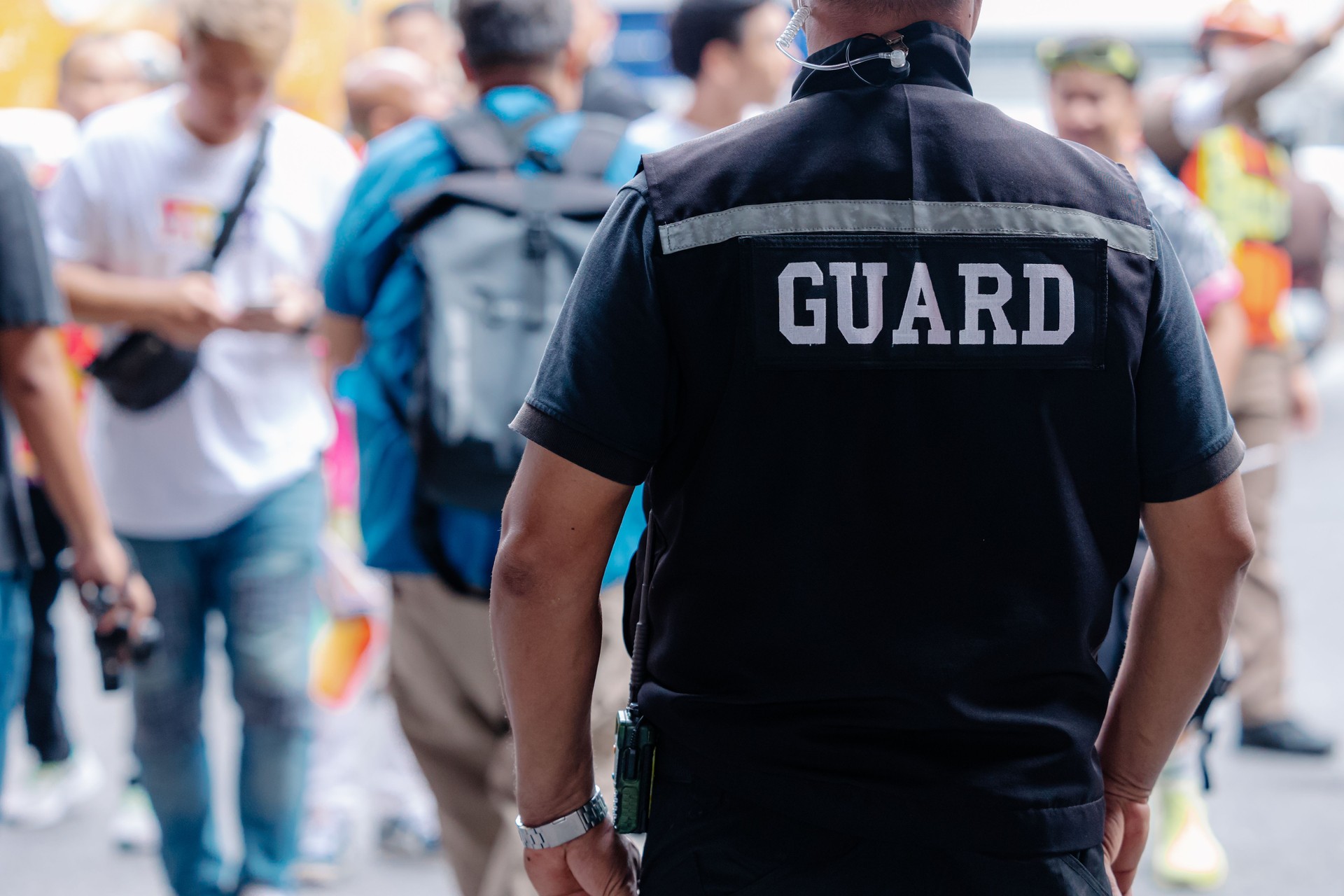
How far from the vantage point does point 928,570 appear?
1.49m

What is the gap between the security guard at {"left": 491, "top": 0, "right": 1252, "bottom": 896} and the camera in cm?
147

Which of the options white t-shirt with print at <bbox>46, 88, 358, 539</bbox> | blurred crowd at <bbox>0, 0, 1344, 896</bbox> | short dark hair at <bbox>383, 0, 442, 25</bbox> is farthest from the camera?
short dark hair at <bbox>383, 0, 442, 25</bbox>

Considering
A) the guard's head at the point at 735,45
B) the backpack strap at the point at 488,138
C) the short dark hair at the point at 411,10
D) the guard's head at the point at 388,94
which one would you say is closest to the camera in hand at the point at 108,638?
the backpack strap at the point at 488,138

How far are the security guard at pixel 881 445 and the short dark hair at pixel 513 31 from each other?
1365 mm

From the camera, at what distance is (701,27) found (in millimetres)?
4480

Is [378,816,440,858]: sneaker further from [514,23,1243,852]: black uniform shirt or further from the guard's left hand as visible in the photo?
[514,23,1243,852]: black uniform shirt

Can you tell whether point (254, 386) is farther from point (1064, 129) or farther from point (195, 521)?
point (1064, 129)

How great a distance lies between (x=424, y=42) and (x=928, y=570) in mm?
5283

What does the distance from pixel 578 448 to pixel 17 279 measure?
158cm

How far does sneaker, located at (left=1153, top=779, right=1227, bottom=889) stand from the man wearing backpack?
2066 mm

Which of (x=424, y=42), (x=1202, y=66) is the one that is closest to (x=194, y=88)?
(x=424, y=42)

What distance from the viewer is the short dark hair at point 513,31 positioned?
2801 millimetres

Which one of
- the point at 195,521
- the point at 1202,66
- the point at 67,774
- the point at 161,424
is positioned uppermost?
the point at 1202,66

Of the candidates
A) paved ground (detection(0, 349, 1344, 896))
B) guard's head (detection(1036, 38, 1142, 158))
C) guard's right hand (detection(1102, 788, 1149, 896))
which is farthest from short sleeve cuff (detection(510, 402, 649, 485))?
paved ground (detection(0, 349, 1344, 896))
